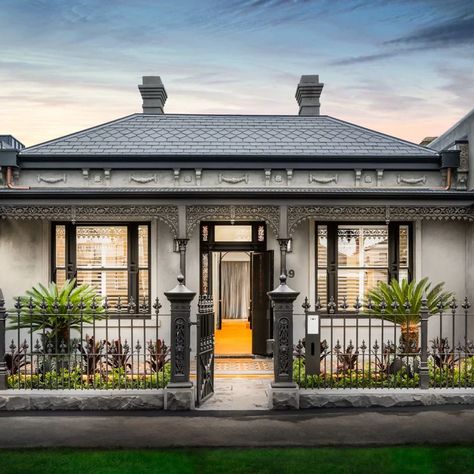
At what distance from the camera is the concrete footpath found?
5977 millimetres

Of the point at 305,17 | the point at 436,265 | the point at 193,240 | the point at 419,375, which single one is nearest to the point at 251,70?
the point at 305,17

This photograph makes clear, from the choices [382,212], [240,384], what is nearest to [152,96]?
[382,212]

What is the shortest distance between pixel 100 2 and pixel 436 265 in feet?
29.5

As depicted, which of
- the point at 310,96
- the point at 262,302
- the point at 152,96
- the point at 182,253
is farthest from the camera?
the point at 310,96

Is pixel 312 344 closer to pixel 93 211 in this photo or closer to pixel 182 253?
pixel 182 253

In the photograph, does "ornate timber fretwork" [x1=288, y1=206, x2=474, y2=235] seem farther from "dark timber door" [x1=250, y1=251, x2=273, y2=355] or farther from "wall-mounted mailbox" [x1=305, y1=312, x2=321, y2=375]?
"wall-mounted mailbox" [x1=305, y1=312, x2=321, y2=375]

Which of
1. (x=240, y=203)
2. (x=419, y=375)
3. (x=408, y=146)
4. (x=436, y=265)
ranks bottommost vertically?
(x=419, y=375)

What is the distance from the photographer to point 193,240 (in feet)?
37.9

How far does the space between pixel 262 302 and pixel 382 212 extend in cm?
301

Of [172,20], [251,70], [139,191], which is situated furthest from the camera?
[251,70]

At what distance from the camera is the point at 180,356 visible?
24.3 feet

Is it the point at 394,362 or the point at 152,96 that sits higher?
the point at 152,96

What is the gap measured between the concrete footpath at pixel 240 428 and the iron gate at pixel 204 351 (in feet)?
1.82

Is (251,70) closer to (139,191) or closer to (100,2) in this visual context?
(100,2)
